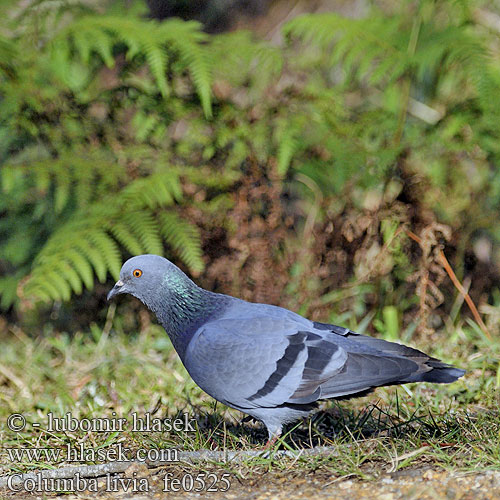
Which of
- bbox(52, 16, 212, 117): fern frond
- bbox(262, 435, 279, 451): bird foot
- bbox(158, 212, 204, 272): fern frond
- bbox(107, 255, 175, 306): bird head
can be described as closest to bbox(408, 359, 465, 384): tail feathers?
bbox(262, 435, 279, 451): bird foot

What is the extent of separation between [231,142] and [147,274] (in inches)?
71.5

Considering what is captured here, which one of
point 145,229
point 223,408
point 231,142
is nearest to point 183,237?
point 145,229

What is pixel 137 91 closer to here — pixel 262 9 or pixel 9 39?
pixel 9 39

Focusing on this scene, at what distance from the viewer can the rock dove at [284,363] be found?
2.85 metres

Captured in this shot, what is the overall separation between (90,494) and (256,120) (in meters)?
2.84

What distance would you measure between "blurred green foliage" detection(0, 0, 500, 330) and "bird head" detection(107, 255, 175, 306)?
90 cm

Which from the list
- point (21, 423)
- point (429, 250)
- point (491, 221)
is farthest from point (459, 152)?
point (21, 423)

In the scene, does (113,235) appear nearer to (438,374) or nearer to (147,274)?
(147,274)

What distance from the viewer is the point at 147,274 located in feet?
10.8

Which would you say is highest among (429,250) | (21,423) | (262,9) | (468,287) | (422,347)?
(262,9)

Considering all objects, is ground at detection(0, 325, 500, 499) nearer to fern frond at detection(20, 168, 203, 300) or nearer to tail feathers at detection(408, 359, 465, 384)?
tail feathers at detection(408, 359, 465, 384)

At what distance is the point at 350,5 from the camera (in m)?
6.54

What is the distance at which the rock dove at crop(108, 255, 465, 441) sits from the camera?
285 cm

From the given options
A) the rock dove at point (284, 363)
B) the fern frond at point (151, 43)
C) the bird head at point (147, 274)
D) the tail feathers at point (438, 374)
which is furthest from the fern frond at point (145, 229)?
the tail feathers at point (438, 374)
